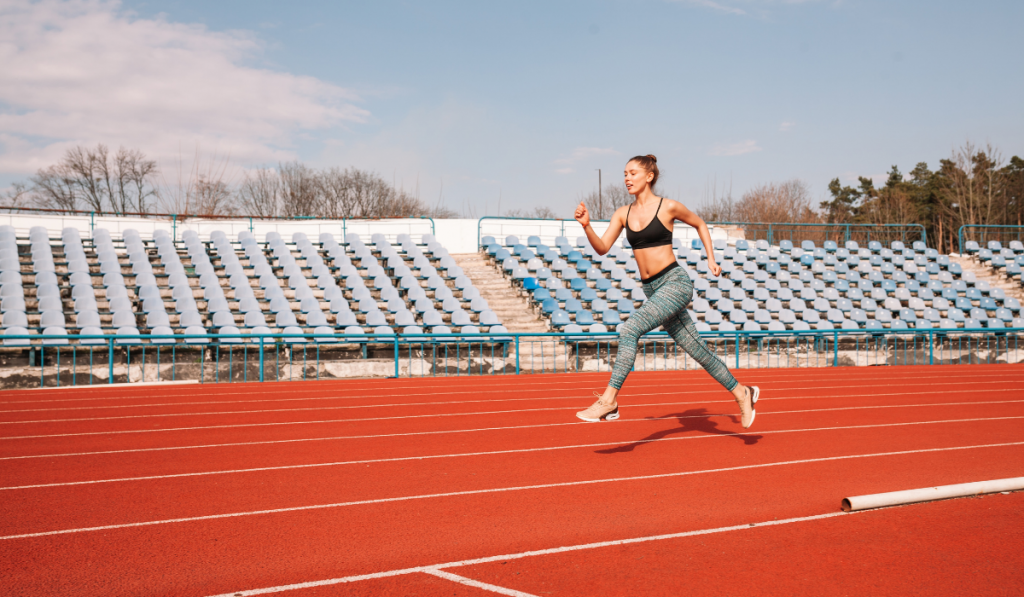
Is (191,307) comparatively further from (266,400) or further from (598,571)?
(598,571)

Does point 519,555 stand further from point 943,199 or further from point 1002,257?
point 943,199

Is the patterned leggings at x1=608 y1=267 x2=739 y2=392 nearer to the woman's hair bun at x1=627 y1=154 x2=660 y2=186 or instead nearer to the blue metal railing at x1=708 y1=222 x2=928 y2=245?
the woman's hair bun at x1=627 y1=154 x2=660 y2=186

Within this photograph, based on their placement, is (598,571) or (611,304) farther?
(611,304)

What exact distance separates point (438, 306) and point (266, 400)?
8.08 metres

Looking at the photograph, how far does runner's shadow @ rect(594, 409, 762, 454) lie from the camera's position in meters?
5.70

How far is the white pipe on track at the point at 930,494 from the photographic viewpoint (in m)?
3.58

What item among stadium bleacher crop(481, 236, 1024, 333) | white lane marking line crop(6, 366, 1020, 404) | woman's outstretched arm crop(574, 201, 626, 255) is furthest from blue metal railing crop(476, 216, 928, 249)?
woman's outstretched arm crop(574, 201, 626, 255)

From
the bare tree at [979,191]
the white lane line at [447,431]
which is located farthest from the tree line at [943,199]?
the white lane line at [447,431]

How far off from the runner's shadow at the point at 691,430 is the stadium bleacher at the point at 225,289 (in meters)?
6.84

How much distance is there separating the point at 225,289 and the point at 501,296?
7094mm

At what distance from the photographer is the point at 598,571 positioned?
284cm

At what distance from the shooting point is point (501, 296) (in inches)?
765

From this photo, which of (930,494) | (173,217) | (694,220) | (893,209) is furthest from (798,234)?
(893,209)

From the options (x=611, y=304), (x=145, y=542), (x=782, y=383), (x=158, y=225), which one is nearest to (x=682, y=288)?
(x=145, y=542)
